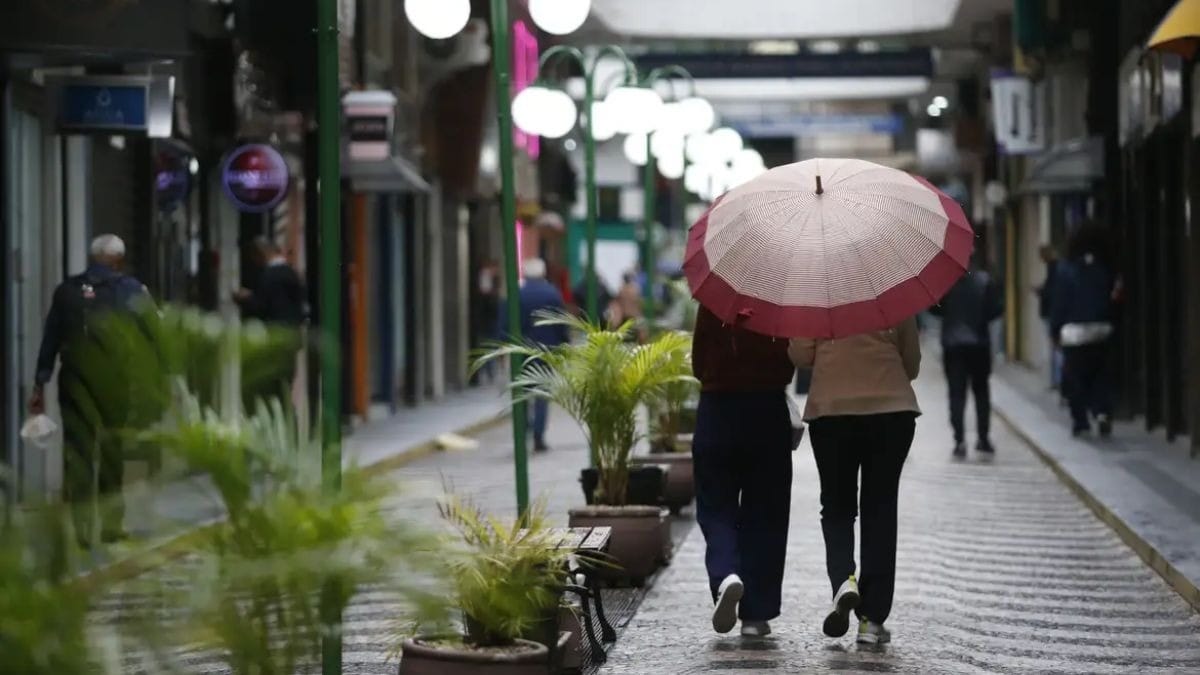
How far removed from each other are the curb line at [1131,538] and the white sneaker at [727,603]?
2.88m

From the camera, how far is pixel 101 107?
17.8 metres

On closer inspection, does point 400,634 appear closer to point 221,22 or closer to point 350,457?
point 350,457

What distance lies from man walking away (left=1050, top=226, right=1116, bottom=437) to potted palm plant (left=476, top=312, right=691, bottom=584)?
10.4 meters

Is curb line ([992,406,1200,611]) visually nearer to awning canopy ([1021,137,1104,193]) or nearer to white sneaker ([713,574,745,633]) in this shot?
white sneaker ([713,574,745,633])

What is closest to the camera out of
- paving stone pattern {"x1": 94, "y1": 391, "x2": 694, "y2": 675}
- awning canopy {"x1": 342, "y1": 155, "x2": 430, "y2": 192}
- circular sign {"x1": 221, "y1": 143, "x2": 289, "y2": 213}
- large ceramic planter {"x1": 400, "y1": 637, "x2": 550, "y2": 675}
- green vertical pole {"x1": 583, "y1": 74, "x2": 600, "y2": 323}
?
paving stone pattern {"x1": 94, "y1": 391, "x2": 694, "y2": 675}

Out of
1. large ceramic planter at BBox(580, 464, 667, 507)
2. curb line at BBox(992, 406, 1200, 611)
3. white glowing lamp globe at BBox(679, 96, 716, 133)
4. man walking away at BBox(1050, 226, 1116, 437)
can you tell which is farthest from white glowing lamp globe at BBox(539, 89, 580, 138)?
white glowing lamp globe at BBox(679, 96, 716, 133)

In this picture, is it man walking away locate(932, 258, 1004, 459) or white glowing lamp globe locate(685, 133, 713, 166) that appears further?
white glowing lamp globe locate(685, 133, 713, 166)

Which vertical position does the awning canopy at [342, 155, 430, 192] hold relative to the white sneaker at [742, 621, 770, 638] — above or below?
above

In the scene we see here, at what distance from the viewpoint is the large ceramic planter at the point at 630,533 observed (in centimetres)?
1197

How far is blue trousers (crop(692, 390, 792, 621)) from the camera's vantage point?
9.76 m

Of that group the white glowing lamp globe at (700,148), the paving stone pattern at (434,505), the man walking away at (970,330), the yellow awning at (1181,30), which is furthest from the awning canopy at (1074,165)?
the yellow awning at (1181,30)

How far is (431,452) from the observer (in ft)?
83.4

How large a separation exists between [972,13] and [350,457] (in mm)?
39050

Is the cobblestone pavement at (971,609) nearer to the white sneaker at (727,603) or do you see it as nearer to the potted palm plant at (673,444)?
the white sneaker at (727,603)
